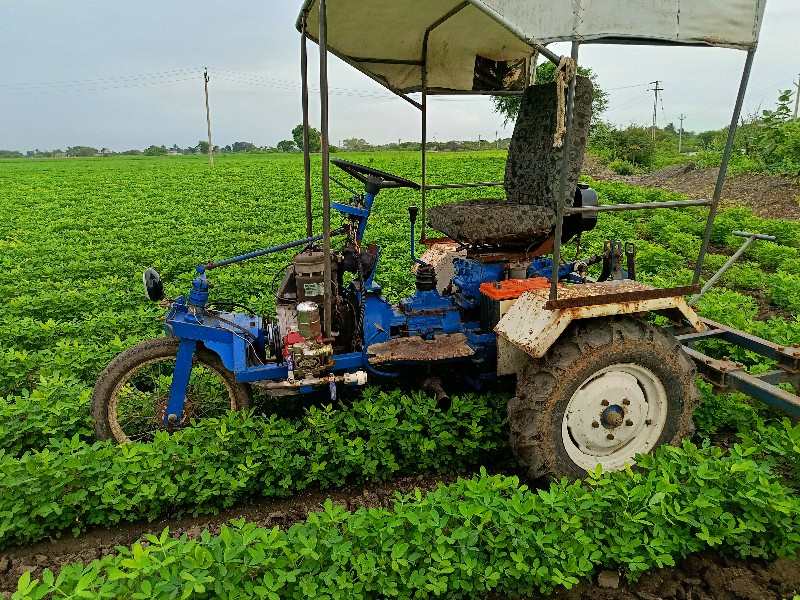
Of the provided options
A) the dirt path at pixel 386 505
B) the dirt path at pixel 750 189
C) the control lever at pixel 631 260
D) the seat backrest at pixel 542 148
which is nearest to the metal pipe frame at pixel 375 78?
the seat backrest at pixel 542 148

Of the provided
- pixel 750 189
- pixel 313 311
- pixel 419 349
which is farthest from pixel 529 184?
pixel 750 189

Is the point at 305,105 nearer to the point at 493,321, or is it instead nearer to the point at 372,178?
the point at 372,178

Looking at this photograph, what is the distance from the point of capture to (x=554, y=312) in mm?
3201

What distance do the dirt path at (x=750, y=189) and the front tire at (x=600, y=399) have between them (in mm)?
12619

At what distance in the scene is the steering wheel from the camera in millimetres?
3895

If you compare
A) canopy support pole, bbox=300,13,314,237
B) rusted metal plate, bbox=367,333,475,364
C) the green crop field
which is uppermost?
canopy support pole, bbox=300,13,314,237

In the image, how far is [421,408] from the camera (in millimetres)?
3709

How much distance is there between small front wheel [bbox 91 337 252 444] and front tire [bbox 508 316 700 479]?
1935 millimetres

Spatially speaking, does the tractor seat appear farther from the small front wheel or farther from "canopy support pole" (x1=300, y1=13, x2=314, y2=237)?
the small front wheel

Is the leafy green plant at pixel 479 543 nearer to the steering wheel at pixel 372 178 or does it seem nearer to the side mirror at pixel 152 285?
the side mirror at pixel 152 285

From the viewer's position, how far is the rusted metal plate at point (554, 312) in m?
3.17

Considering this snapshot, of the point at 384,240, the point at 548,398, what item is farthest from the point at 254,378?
the point at 384,240

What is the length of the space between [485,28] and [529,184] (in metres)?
1.31

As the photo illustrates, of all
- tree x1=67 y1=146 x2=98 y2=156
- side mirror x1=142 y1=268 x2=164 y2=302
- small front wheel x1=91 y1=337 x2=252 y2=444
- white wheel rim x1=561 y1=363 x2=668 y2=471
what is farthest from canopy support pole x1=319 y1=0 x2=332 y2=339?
tree x1=67 y1=146 x2=98 y2=156
